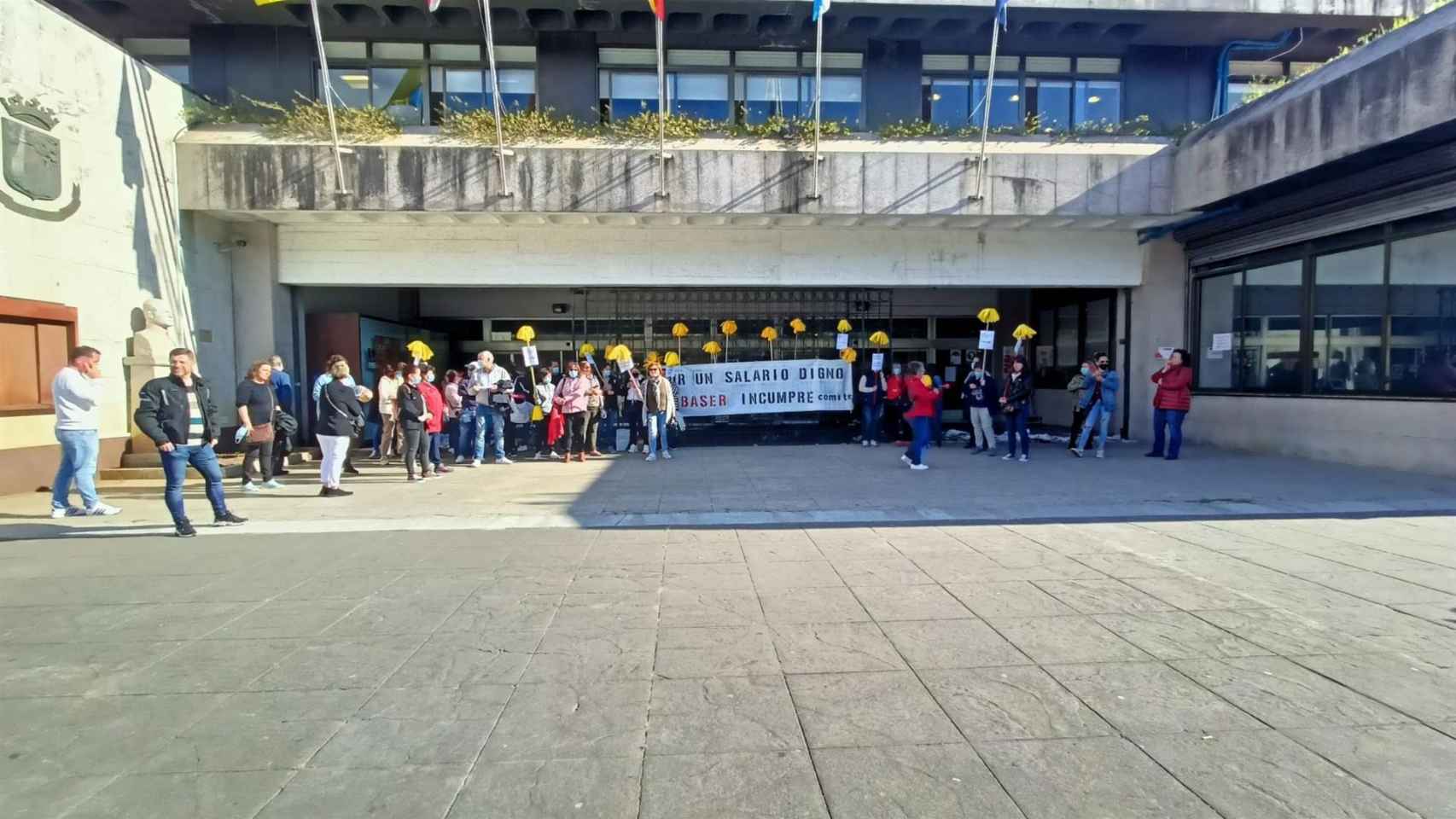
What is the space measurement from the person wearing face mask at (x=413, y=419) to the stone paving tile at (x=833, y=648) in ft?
26.6

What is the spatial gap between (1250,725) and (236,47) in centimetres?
1896

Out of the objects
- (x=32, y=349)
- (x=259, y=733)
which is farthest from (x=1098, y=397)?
(x=32, y=349)

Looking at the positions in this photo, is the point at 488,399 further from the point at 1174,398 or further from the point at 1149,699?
the point at 1174,398

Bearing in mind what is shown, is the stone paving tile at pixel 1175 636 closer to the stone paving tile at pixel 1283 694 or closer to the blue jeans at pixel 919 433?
the stone paving tile at pixel 1283 694

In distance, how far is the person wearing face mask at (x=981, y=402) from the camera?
13.5m

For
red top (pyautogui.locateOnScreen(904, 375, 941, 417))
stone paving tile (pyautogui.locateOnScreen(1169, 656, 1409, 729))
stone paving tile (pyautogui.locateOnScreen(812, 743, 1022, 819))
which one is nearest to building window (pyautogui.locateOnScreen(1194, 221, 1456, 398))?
red top (pyautogui.locateOnScreen(904, 375, 941, 417))

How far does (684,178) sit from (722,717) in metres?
11.2

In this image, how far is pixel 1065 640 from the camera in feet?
14.5

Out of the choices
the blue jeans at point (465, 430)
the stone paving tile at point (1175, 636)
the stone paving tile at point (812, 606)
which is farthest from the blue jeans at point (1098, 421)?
the blue jeans at point (465, 430)

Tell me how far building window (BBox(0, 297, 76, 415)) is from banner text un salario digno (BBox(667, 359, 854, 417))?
9.75 metres

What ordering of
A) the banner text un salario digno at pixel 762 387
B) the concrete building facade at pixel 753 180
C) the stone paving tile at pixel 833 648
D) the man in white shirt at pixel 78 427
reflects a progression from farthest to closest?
1. the banner text un salario digno at pixel 762 387
2. the concrete building facade at pixel 753 180
3. the man in white shirt at pixel 78 427
4. the stone paving tile at pixel 833 648

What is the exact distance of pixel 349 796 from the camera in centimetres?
290

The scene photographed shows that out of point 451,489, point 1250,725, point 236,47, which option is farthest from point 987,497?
point 236,47

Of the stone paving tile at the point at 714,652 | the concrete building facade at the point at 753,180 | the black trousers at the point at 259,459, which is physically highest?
the concrete building facade at the point at 753,180
